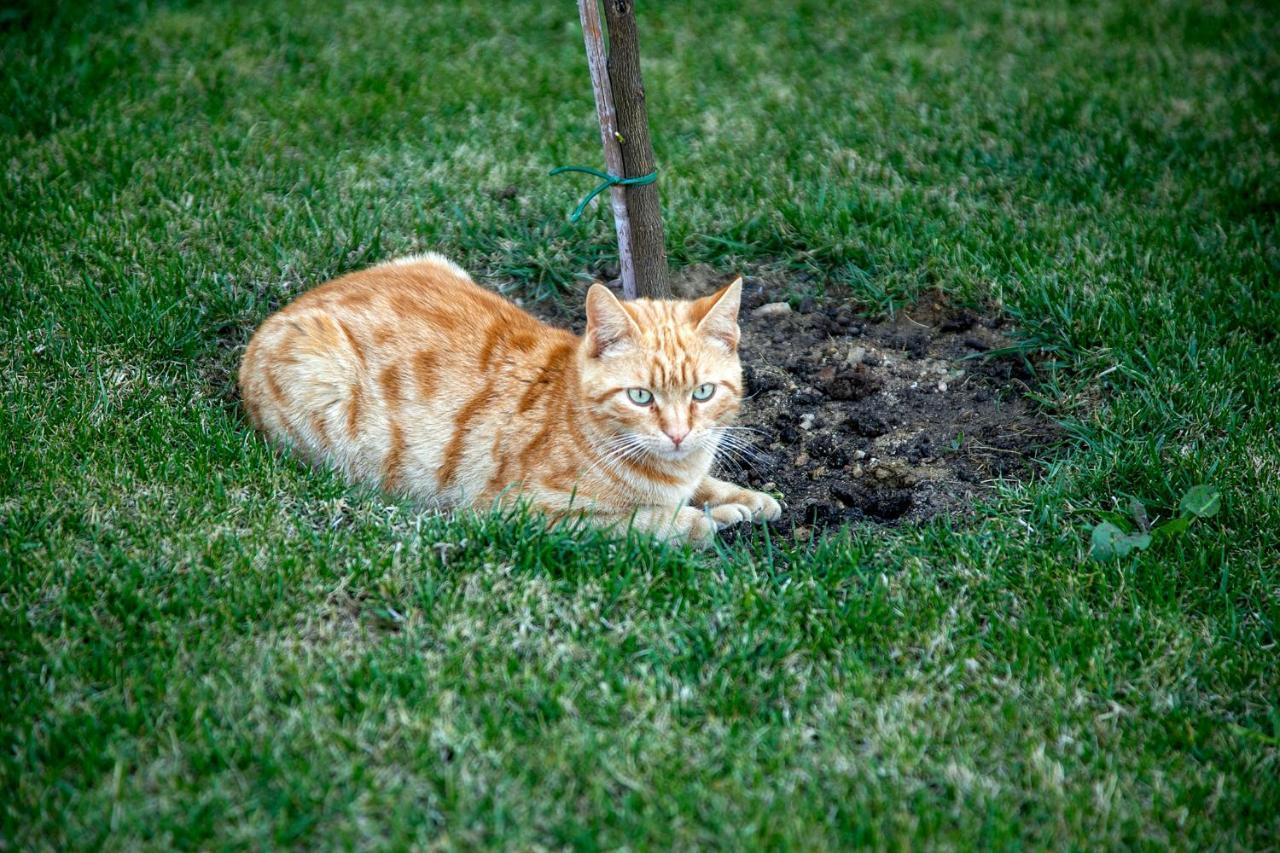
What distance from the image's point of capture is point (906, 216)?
5.16 m

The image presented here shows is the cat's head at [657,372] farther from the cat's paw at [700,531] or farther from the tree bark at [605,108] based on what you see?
the tree bark at [605,108]

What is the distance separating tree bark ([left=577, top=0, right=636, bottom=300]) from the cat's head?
0.62 meters

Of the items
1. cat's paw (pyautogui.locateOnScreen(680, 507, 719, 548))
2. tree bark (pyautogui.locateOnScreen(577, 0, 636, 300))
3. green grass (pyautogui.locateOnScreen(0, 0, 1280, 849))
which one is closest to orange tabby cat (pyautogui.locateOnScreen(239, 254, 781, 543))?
cat's paw (pyautogui.locateOnScreen(680, 507, 719, 548))

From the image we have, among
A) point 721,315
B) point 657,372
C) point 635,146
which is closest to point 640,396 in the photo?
point 657,372

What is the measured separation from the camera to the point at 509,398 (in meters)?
3.89

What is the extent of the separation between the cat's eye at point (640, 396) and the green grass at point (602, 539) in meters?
0.47

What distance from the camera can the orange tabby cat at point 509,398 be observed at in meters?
3.64

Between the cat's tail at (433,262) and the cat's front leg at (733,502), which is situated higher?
the cat's tail at (433,262)

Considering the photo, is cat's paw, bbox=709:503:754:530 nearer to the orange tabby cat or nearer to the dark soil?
the orange tabby cat

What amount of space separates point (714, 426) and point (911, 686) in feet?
3.69

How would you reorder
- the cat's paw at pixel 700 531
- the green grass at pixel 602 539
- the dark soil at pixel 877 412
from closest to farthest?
the green grass at pixel 602 539 < the cat's paw at pixel 700 531 < the dark soil at pixel 877 412

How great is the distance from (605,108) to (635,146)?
0.17m

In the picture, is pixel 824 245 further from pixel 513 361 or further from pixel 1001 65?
pixel 1001 65

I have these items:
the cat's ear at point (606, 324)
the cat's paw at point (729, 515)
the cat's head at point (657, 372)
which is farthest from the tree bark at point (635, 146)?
the cat's paw at point (729, 515)
